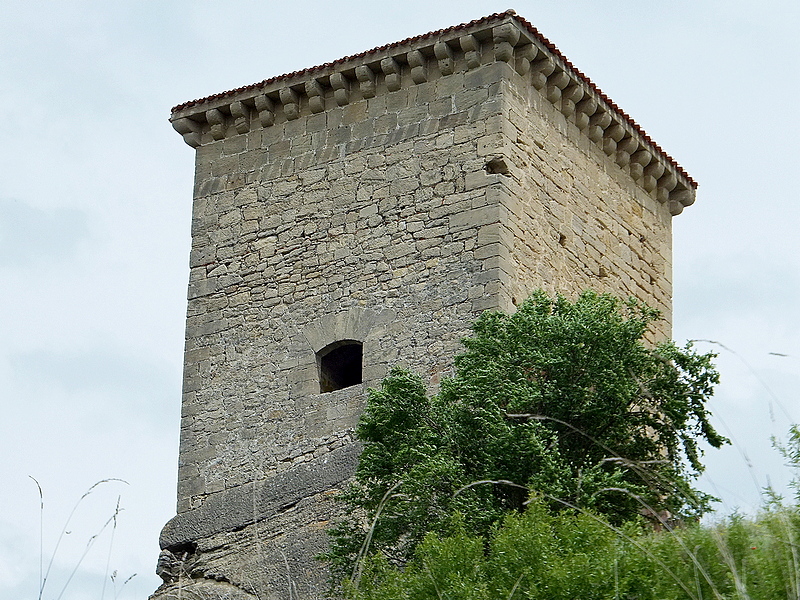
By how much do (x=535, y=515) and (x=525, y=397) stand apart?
8.83 ft

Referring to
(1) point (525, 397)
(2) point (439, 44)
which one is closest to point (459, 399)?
(1) point (525, 397)

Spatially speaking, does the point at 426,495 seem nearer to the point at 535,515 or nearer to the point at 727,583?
the point at 535,515

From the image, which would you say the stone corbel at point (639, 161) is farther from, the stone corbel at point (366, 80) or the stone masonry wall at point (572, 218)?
the stone corbel at point (366, 80)

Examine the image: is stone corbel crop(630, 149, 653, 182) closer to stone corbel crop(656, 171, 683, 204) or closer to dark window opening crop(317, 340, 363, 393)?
stone corbel crop(656, 171, 683, 204)

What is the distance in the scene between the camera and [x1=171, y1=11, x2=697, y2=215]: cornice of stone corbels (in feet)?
62.9

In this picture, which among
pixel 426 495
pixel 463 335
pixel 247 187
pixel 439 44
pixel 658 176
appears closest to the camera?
pixel 426 495

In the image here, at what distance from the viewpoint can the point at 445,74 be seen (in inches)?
763

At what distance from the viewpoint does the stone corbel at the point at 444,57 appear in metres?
19.2

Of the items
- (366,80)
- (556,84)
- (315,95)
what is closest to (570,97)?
(556,84)

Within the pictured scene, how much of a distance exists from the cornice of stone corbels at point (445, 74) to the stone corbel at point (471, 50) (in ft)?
0.04

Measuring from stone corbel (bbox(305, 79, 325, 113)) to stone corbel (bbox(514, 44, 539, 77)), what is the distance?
2305mm

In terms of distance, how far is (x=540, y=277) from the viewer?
18875 mm

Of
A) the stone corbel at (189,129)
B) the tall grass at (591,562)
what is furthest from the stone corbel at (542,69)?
the tall grass at (591,562)

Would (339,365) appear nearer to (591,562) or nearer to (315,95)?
(315,95)
